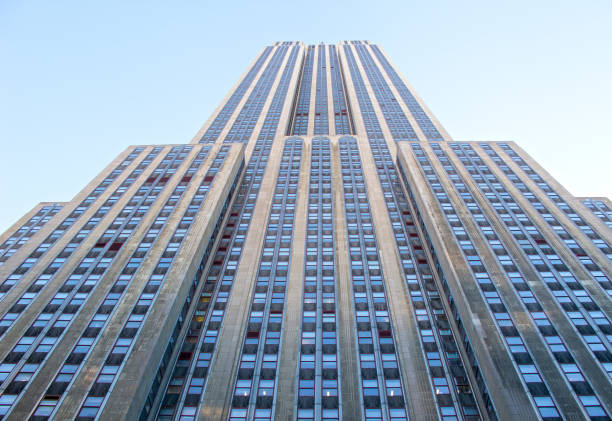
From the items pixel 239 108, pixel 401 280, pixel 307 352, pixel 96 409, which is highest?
pixel 239 108

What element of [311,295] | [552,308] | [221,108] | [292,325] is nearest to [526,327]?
[552,308]

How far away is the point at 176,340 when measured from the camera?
51.4 m

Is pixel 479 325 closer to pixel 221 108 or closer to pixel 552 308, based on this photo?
pixel 552 308

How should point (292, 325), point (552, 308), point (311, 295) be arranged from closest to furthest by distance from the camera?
point (552, 308) → point (292, 325) → point (311, 295)

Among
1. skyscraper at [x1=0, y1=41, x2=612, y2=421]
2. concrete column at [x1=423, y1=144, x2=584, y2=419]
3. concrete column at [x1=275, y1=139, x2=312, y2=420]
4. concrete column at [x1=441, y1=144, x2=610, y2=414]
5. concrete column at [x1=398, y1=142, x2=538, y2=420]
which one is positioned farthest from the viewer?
concrete column at [x1=275, y1=139, x2=312, y2=420]

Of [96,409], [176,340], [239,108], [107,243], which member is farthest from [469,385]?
[239,108]

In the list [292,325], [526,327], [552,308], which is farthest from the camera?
[292,325]

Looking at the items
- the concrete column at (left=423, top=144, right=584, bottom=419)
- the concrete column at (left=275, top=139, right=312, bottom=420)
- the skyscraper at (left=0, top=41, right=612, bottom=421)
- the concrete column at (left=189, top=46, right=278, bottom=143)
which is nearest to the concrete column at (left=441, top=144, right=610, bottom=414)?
the skyscraper at (left=0, top=41, right=612, bottom=421)

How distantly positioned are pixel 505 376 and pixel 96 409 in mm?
41766

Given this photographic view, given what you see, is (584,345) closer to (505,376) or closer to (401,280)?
(505,376)

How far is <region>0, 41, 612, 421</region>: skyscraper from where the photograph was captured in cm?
4231

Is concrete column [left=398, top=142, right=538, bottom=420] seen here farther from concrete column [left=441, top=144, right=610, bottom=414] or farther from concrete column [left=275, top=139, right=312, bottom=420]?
concrete column [left=275, top=139, right=312, bottom=420]

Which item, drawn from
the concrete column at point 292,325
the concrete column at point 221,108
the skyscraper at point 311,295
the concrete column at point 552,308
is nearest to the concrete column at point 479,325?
the skyscraper at point 311,295

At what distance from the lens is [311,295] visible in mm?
57062
